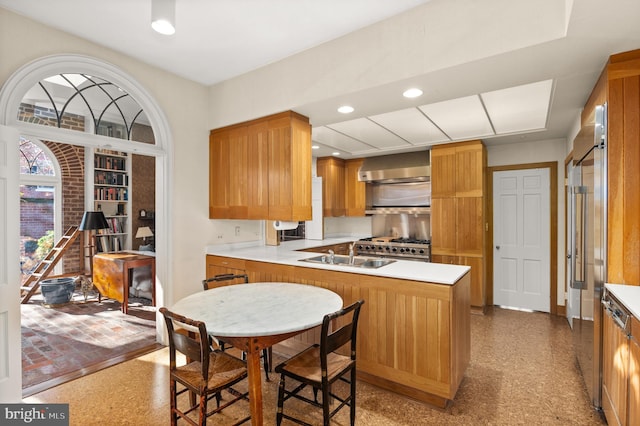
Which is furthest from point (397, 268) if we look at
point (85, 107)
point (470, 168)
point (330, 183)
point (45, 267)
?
point (45, 267)

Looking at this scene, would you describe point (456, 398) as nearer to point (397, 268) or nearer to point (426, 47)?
point (397, 268)

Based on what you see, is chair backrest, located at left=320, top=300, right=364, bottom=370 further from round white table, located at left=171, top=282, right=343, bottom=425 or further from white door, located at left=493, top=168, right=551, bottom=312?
white door, located at left=493, top=168, right=551, bottom=312

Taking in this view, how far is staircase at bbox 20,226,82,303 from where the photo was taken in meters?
4.90

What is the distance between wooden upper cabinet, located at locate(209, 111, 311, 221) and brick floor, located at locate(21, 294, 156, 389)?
5.38 ft

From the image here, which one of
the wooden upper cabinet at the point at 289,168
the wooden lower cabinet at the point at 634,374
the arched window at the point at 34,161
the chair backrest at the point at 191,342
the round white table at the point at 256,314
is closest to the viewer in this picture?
the wooden lower cabinet at the point at 634,374

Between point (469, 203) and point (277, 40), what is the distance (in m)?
3.32

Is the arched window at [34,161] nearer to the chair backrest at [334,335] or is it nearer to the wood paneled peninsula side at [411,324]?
the wood paneled peninsula side at [411,324]

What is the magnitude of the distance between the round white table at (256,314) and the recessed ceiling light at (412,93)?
1.72 metres

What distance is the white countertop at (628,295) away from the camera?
1524 mm

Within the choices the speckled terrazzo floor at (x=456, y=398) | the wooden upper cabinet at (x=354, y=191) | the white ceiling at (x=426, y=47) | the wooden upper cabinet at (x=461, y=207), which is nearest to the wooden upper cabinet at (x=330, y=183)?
the wooden upper cabinet at (x=354, y=191)

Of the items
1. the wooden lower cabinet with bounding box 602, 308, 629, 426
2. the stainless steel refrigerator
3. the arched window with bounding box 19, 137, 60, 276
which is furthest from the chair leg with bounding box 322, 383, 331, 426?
the arched window with bounding box 19, 137, 60, 276

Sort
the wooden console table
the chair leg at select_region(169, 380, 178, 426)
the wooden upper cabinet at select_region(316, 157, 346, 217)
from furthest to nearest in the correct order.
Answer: the wooden upper cabinet at select_region(316, 157, 346, 217), the wooden console table, the chair leg at select_region(169, 380, 178, 426)

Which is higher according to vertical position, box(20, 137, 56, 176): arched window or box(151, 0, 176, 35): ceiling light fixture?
box(151, 0, 176, 35): ceiling light fixture

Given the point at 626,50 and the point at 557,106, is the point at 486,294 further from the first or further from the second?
the point at 626,50
